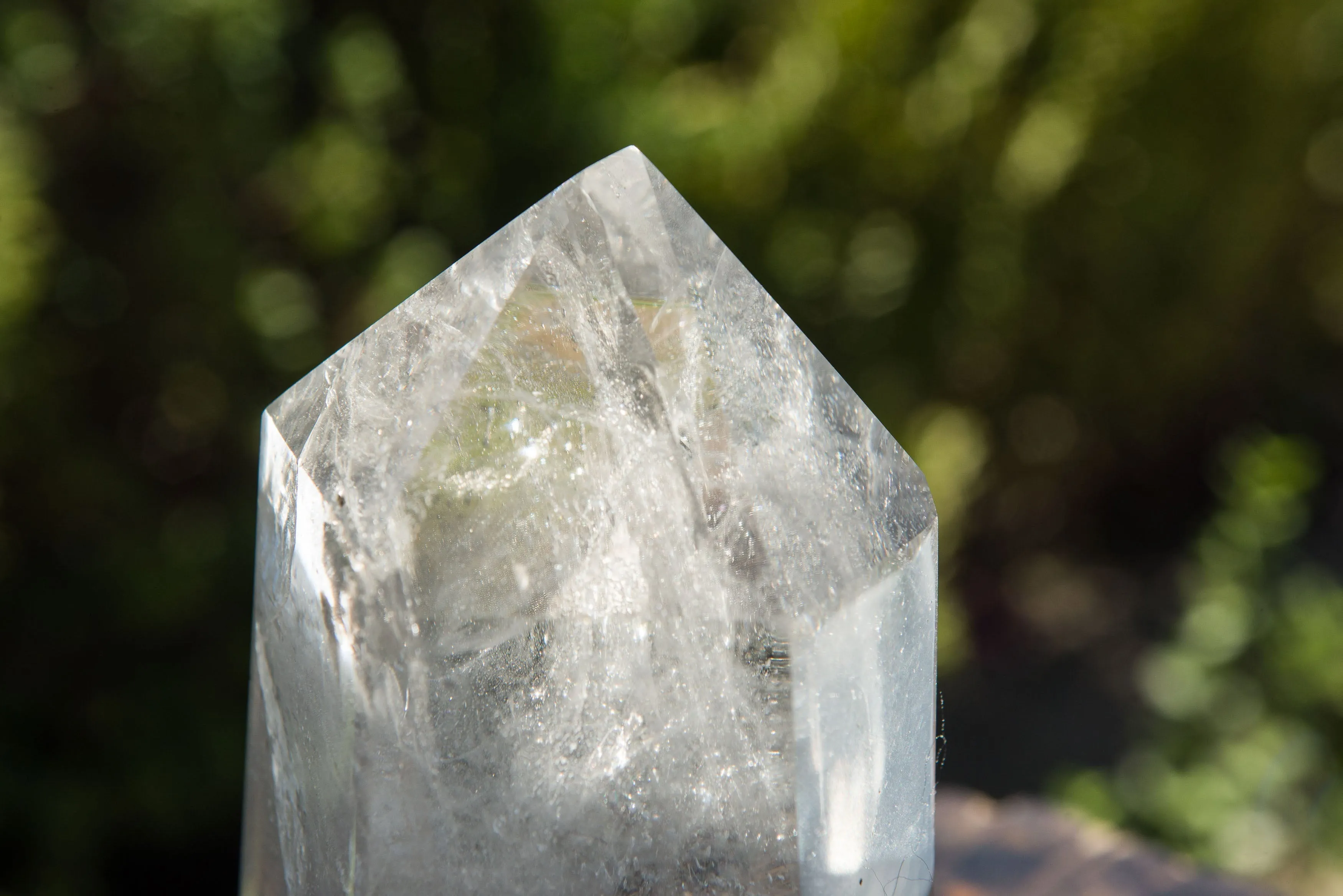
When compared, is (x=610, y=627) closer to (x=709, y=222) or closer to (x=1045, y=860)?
(x=1045, y=860)

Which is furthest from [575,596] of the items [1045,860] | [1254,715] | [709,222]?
[1254,715]

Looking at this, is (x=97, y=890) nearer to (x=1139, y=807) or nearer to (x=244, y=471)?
(x=244, y=471)

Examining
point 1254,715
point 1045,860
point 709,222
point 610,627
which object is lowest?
point 1045,860

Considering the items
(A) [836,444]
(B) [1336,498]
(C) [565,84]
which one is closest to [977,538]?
(B) [1336,498]

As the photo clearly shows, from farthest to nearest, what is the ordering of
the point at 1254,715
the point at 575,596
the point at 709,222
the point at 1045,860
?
the point at 1254,715 → the point at 709,222 → the point at 1045,860 → the point at 575,596

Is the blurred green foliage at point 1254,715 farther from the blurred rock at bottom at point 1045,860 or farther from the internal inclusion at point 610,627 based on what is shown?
the internal inclusion at point 610,627

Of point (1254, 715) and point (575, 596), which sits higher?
point (1254, 715)
